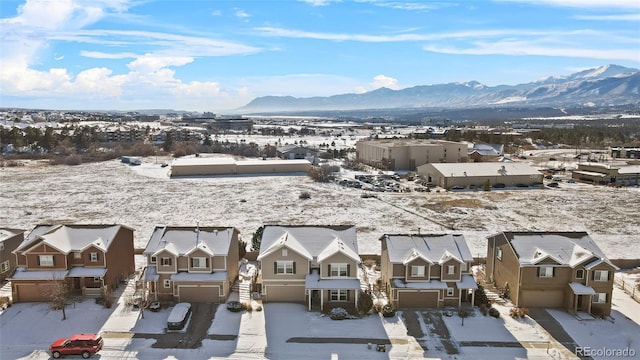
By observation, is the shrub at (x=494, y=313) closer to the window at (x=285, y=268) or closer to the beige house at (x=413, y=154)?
the window at (x=285, y=268)

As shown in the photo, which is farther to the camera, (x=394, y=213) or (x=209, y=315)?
(x=394, y=213)

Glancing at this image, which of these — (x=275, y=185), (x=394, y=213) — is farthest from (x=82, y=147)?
(x=394, y=213)

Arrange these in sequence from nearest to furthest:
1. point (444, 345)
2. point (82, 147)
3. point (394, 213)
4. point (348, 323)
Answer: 1. point (444, 345)
2. point (348, 323)
3. point (394, 213)
4. point (82, 147)

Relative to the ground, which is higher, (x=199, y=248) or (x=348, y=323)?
(x=199, y=248)

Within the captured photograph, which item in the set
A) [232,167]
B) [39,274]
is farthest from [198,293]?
[232,167]

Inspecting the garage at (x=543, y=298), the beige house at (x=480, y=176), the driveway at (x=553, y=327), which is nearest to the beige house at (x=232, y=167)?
the beige house at (x=480, y=176)

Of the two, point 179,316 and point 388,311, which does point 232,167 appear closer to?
point 179,316

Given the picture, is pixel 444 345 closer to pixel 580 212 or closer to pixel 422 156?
pixel 580 212
